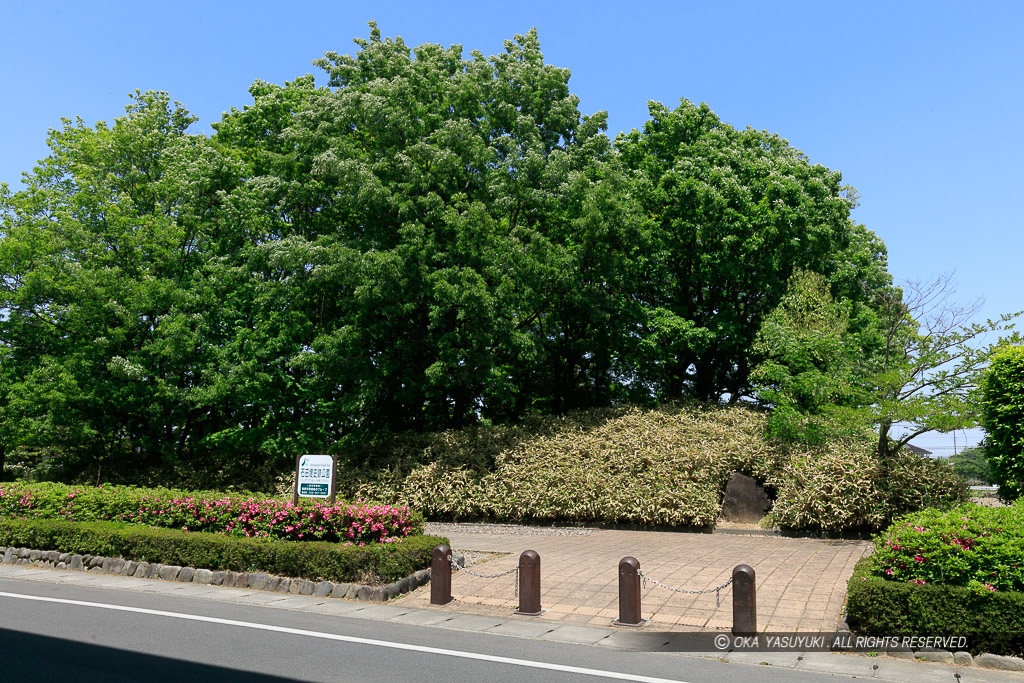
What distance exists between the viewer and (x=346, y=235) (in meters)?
23.2

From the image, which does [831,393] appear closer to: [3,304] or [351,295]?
[351,295]

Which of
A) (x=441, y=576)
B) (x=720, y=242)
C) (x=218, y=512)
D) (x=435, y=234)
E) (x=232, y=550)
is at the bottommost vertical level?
(x=441, y=576)

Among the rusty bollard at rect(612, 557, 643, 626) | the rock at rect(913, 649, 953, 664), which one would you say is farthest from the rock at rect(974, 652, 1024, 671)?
the rusty bollard at rect(612, 557, 643, 626)

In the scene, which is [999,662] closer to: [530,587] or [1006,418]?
[530,587]

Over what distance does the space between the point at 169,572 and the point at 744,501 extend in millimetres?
13197

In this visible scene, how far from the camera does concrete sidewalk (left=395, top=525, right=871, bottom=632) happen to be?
9.32 m

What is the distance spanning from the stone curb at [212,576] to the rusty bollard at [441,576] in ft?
2.69

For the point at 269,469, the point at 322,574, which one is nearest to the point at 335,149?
the point at 269,469

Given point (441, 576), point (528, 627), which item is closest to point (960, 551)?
point (528, 627)

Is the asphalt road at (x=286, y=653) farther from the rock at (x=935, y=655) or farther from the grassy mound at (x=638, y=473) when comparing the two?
the grassy mound at (x=638, y=473)

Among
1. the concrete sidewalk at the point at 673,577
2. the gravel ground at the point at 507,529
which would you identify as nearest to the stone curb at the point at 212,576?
the concrete sidewalk at the point at 673,577

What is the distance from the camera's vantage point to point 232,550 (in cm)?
1178

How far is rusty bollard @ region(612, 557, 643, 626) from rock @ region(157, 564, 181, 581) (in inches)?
306

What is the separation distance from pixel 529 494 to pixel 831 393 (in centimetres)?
803
